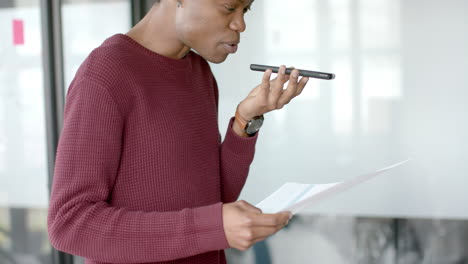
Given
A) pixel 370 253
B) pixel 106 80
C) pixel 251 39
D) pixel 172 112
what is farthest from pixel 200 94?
pixel 370 253

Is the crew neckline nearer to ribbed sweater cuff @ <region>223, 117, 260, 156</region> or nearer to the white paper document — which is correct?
ribbed sweater cuff @ <region>223, 117, 260, 156</region>

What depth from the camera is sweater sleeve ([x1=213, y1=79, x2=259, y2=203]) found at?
49.3 inches

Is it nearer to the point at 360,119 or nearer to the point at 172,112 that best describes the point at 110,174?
the point at 172,112

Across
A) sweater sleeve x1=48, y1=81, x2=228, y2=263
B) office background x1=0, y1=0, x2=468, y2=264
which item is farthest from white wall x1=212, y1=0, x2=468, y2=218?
sweater sleeve x1=48, y1=81, x2=228, y2=263

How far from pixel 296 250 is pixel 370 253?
0.37 meters

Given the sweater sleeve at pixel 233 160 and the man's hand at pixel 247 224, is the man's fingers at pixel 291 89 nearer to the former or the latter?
the sweater sleeve at pixel 233 160

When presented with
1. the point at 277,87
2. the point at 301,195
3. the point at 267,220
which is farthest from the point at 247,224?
the point at 277,87

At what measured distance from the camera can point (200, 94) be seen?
1.21 metres

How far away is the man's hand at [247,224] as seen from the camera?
0.85 metres

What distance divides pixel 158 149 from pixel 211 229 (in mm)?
223

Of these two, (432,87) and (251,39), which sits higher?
(251,39)

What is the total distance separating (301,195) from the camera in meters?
0.98

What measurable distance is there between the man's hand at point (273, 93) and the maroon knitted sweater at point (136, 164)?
3.8 inches

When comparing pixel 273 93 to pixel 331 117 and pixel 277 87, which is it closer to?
pixel 277 87
